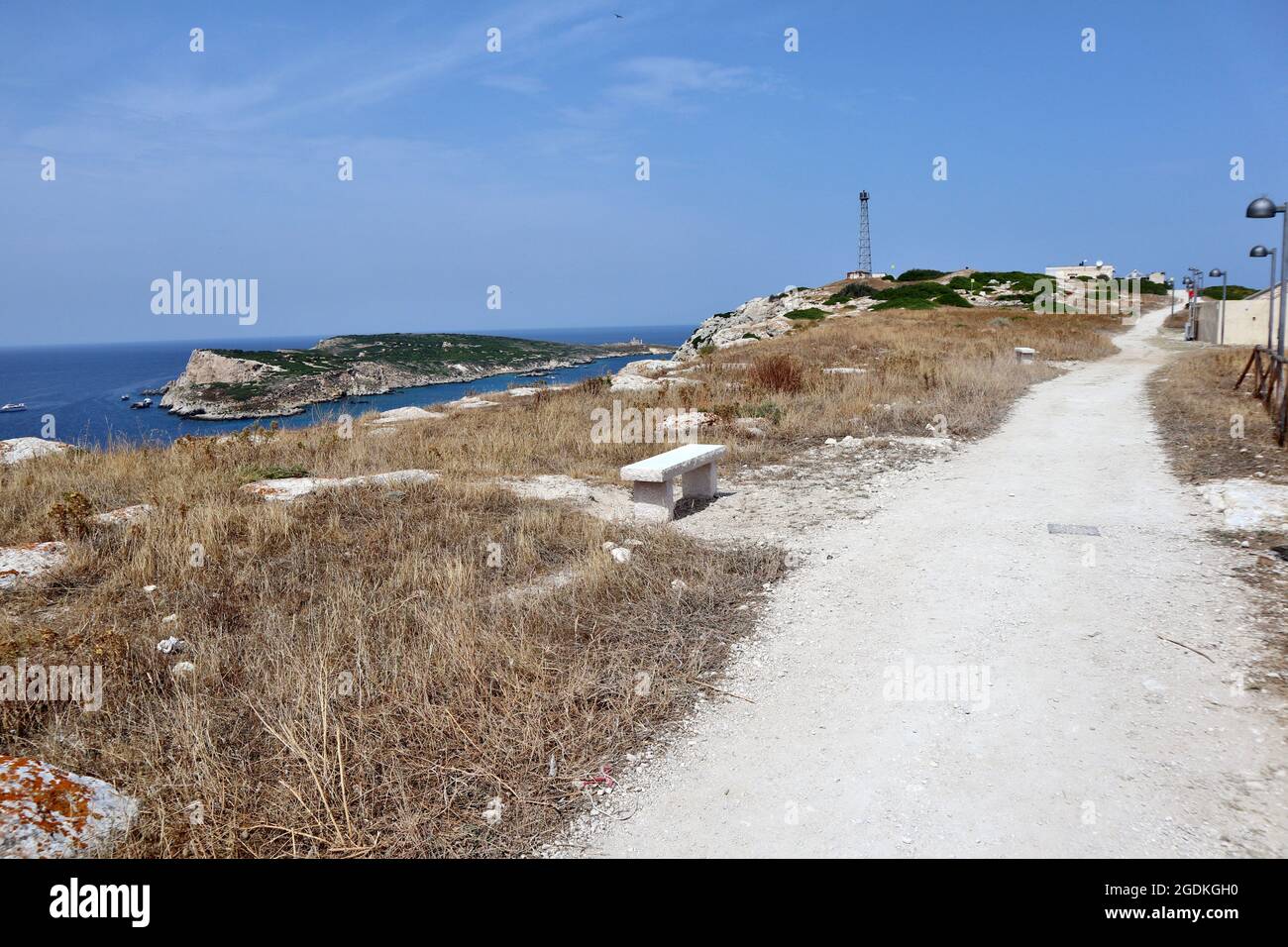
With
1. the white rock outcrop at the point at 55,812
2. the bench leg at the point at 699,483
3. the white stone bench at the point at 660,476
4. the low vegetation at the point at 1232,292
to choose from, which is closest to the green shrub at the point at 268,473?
the white stone bench at the point at 660,476

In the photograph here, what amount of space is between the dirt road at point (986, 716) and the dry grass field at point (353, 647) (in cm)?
50

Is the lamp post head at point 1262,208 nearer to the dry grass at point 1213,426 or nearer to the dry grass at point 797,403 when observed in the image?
the dry grass at point 1213,426

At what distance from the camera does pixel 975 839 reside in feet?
9.75

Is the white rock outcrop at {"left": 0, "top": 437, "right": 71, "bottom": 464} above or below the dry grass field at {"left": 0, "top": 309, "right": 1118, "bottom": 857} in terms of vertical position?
above

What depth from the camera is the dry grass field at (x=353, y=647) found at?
337cm

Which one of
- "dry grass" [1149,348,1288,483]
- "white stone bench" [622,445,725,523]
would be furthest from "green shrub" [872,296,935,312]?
"white stone bench" [622,445,725,523]

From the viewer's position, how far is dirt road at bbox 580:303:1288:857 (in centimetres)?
307

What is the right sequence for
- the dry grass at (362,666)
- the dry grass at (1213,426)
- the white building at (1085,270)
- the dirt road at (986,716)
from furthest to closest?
the white building at (1085,270), the dry grass at (1213,426), the dry grass at (362,666), the dirt road at (986,716)

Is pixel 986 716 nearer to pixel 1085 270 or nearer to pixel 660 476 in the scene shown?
pixel 660 476

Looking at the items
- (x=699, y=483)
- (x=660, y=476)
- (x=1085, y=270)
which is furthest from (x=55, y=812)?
(x=1085, y=270)

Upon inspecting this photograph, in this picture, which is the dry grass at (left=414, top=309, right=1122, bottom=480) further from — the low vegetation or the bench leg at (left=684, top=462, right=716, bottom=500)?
the low vegetation

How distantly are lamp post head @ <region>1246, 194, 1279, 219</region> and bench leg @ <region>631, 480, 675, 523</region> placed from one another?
9460 millimetres

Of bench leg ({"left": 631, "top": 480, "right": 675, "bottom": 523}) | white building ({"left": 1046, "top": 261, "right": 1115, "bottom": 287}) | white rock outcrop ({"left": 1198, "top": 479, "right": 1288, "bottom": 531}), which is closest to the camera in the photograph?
white rock outcrop ({"left": 1198, "top": 479, "right": 1288, "bottom": 531})
